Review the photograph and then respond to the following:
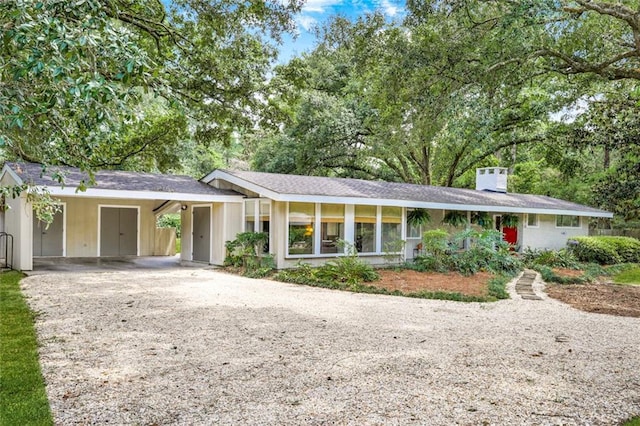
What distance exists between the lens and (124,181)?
1305cm

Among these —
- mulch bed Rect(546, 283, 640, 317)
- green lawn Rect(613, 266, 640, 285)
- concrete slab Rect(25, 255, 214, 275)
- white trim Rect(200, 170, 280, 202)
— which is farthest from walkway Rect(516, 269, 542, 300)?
concrete slab Rect(25, 255, 214, 275)

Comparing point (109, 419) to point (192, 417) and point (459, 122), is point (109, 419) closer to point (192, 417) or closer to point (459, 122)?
Result: point (192, 417)

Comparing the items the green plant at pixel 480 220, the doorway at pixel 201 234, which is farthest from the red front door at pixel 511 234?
the doorway at pixel 201 234

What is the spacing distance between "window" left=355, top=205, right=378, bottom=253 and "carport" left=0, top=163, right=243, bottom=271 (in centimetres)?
372

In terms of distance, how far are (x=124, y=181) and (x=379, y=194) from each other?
770 cm

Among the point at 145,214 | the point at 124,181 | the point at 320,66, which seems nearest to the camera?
the point at 124,181

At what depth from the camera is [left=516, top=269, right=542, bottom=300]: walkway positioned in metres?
10.0

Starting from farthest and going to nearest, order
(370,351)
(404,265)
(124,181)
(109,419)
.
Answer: (404,265)
(124,181)
(370,351)
(109,419)

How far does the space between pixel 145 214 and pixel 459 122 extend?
11.9 meters

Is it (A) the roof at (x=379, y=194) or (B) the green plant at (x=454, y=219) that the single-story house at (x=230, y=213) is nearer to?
(A) the roof at (x=379, y=194)

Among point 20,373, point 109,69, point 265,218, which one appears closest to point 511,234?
point 265,218

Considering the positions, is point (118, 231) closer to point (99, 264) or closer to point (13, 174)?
point (99, 264)

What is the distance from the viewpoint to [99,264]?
1429cm

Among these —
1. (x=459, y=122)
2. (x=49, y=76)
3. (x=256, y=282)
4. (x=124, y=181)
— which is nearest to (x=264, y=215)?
(x=256, y=282)
